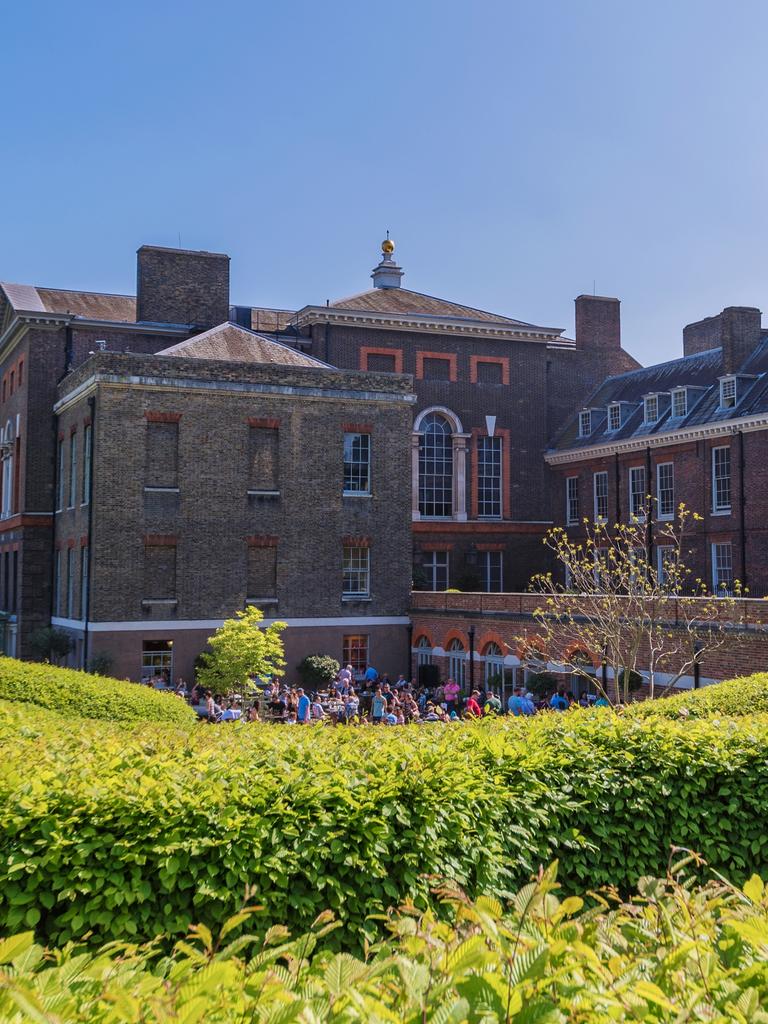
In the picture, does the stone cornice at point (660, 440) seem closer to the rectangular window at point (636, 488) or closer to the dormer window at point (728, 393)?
the rectangular window at point (636, 488)

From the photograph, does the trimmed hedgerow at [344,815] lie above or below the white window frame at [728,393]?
below

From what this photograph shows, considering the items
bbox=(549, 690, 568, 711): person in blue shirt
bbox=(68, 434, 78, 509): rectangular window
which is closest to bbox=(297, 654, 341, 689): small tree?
bbox=(549, 690, 568, 711): person in blue shirt

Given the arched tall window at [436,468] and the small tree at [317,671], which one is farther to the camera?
the arched tall window at [436,468]

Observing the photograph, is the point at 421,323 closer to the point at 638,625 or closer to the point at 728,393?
the point at 728,393

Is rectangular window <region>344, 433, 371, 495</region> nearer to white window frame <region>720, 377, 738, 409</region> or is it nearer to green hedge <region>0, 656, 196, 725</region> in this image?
white window frame <region>720, 377, 738, 409</region>

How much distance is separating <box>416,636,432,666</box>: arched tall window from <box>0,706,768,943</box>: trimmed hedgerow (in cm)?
2461

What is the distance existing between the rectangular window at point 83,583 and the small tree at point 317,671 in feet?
23.2

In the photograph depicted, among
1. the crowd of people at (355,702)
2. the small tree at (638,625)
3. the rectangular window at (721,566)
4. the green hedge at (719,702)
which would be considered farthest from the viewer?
the rectangular window at (721,566)

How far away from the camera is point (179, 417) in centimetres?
3209

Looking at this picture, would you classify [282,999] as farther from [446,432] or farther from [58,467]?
[446,432]

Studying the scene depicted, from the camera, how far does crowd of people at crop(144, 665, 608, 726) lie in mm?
24234

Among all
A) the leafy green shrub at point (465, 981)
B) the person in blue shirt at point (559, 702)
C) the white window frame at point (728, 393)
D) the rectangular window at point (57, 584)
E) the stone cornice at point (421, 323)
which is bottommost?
the person in blue shirt at point (559, 702)

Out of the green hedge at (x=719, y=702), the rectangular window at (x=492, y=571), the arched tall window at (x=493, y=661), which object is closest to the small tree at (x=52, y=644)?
the arched tall window at (x=493, y=661)

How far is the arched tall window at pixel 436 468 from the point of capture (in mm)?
43656
